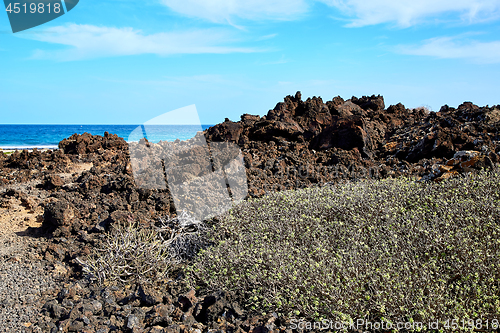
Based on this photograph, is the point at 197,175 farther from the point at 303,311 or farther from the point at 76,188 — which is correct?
the point at 303,311

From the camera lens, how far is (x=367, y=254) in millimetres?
3164

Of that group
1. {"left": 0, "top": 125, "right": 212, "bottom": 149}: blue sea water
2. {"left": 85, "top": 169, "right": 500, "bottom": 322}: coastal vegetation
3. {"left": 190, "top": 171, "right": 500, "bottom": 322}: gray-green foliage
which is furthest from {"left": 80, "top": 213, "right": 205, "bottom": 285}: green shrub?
{"left": 0, "top": 125, "right": 212, "bottom": 149}: blue sea water

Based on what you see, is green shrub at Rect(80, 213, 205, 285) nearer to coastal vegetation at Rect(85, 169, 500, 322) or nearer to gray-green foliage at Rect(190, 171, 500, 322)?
coastal vegetation at Rect(85, 169, 500, 322)

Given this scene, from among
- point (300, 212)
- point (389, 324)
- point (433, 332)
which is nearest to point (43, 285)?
point (300, 212)

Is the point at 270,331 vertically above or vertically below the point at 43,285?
below

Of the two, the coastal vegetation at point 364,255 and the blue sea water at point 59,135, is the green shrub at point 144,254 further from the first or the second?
the blue sea water at point 59,135

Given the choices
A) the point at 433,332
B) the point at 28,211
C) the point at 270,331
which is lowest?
the point at 433,332

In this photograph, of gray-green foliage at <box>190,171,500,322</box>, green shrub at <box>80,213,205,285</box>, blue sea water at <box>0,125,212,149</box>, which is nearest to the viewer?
gray-green foliage at <box>190,171,500,322</box>

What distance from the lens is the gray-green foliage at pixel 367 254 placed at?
105 inches

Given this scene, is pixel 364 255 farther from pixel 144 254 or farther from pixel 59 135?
pixel 59 135

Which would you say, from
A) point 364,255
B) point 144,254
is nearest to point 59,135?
point 144,254

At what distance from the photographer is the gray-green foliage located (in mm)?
2656

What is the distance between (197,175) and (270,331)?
3368 millimetres

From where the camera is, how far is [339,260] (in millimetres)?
3016
